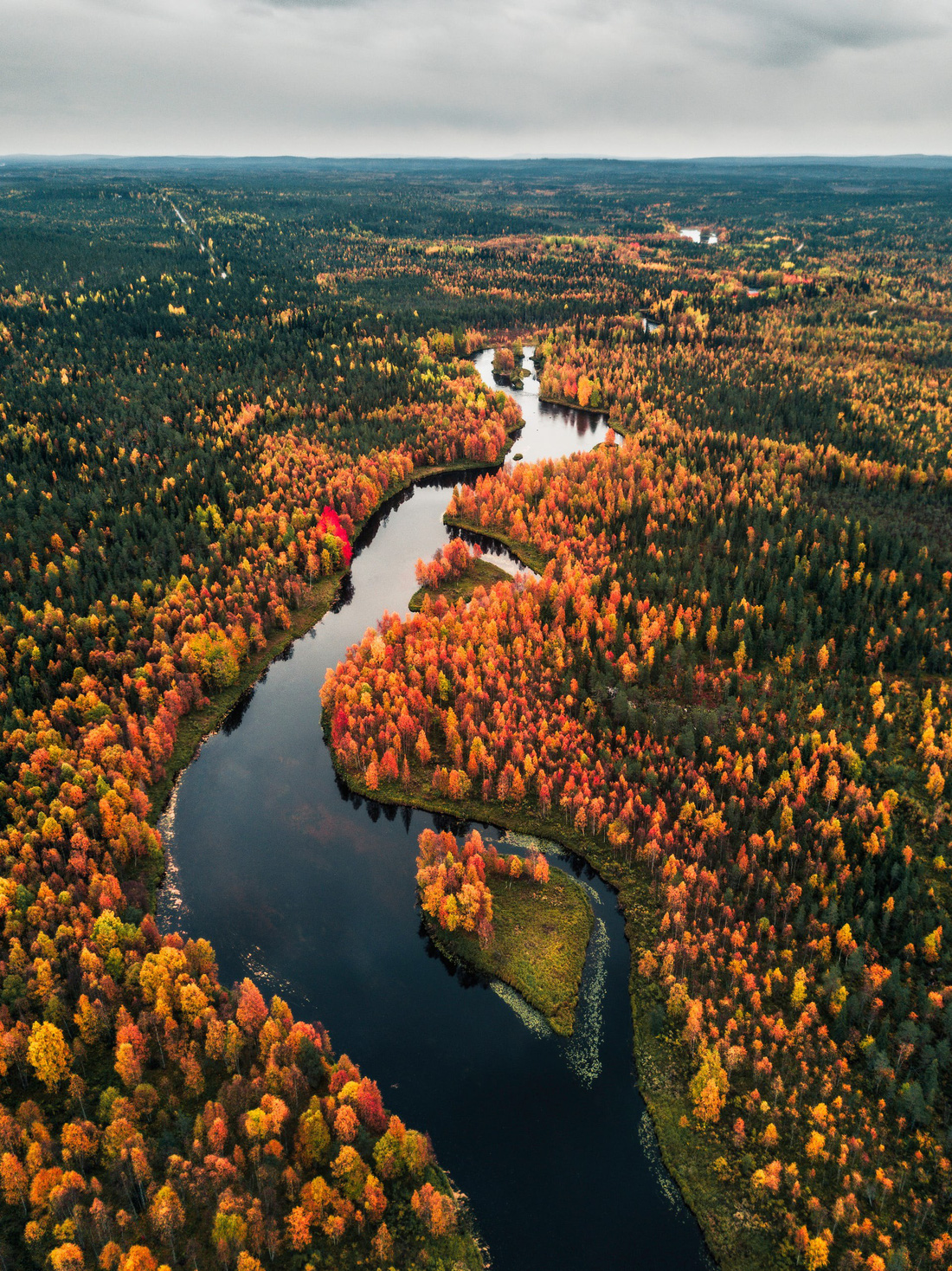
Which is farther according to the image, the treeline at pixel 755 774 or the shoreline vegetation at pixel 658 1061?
the treeline at pixel 755 774

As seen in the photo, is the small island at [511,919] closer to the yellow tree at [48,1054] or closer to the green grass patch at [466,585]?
the yellow tree at [48,1054]

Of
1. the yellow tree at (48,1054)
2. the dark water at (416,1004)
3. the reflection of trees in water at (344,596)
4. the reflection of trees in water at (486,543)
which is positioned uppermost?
the reflection of trees in water at (486,543)

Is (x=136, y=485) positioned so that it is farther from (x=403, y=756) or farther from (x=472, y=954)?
(x=472, y=954)

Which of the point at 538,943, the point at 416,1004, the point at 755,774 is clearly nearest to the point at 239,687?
the point at 416,1004

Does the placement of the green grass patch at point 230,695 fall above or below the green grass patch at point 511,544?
below

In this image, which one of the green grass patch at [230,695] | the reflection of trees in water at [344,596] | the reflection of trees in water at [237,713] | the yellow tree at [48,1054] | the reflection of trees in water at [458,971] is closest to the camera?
the yellow tree at [48,1054]

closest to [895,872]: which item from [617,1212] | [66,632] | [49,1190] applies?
[617,1212]

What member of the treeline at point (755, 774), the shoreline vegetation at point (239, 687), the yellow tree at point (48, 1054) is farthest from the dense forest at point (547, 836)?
the shoreline vegetation at point (239, 687)
